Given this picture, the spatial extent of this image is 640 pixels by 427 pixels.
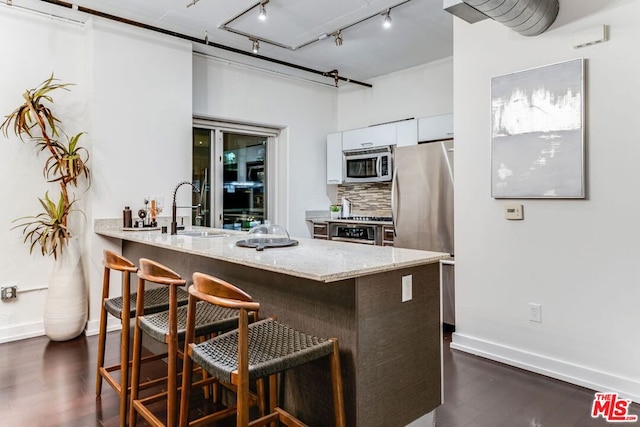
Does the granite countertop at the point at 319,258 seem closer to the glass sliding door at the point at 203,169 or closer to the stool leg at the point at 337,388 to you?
the stool leg at the point at 337,388

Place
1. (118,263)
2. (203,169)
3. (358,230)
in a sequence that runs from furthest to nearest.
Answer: (358,230)
(203,169)
(118,263)

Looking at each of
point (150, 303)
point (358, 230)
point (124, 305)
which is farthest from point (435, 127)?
point (124, 305)

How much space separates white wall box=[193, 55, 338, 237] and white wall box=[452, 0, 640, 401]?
273 cm

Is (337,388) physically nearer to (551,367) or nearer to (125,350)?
(125,350)

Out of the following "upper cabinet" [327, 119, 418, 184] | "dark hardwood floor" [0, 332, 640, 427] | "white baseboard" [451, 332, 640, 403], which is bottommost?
"dark hardwood floor" [0, 332, 640, 427]

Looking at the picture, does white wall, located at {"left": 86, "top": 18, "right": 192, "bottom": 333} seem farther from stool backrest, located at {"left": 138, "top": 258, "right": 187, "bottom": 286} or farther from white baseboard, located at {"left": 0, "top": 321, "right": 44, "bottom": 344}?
stool backrest, located at {"left": 138, "top": 258, "right": 187, "bottom": 286}

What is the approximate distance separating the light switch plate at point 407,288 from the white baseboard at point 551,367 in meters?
1.58

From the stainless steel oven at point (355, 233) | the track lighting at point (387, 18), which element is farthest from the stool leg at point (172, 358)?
the stainless steel oven at point (355, 233)

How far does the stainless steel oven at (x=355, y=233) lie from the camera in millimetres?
5027

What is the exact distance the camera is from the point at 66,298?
3633 millimetres

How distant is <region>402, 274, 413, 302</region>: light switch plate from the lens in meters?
2.02

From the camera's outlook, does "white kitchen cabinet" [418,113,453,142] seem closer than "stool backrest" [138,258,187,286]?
No

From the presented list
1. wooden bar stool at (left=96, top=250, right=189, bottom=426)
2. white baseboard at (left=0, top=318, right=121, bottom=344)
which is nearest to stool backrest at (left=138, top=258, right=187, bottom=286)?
wooden bar stool at (left=96, top=250, right=189, bottom=426)

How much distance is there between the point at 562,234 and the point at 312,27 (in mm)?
2910
